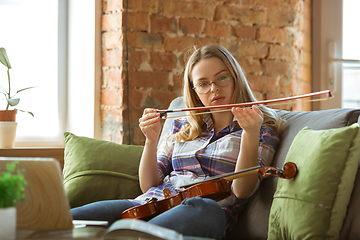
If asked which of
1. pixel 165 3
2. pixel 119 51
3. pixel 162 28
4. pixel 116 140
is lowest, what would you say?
pixel 116 140

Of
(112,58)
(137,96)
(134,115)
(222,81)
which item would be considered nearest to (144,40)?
(112,58)

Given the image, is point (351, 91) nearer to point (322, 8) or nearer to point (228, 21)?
point (322, 8)

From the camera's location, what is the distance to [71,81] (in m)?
2.52

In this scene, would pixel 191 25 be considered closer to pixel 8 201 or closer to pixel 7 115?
pixel 7 115

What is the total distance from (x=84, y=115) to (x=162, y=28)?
0.73 meters

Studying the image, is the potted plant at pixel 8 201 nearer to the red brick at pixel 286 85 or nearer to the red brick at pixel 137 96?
the red brick at pixel 137 96

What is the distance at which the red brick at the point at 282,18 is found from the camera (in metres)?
2.40

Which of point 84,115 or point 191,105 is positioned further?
point 84,115

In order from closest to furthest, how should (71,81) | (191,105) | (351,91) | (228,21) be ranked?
1. (191,105)
2. (228,21)
3. (71,81)
4. (351,91)

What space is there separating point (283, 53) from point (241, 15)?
0.37 metres

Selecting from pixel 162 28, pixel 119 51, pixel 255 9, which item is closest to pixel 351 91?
pixel 255 9

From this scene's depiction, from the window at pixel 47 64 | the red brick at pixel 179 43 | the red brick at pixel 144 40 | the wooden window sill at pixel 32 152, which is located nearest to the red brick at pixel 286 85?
the red brick at pixel 179 43

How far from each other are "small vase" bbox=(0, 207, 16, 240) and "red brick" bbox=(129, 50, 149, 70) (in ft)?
5.13

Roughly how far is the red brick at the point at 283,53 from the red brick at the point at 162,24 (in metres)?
0.64
